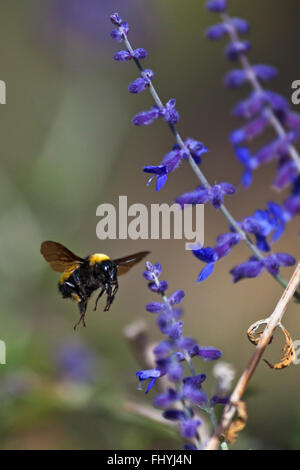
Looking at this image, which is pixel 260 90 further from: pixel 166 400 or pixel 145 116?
pixel 166 400

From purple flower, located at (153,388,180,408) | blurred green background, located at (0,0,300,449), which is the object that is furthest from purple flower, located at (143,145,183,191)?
blurred green background, located at (0,0,300,449)

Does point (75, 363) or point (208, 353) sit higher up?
point (75, 363)

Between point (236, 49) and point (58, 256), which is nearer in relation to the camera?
point (236, 49)

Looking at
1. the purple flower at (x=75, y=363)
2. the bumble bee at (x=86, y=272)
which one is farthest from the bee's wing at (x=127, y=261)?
the purple flower at (x=75, y=363)

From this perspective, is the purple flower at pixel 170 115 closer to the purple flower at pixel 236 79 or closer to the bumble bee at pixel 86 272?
the purple flower at pixel 236 79

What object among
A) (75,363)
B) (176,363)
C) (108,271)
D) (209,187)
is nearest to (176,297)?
(176,363)

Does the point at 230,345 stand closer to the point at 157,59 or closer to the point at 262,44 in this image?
the point at 157,59

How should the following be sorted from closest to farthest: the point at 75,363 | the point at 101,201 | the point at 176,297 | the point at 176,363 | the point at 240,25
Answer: the point at 176,363
the point at 176,297
the point at 240,25
the point at 75,363
the point at 101,201
